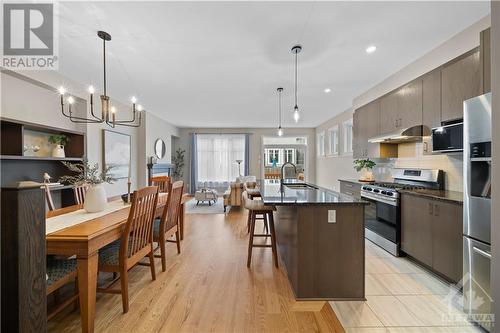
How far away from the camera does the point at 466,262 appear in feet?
6.04

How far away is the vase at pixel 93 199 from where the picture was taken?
223 centimetres

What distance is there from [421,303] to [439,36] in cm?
277

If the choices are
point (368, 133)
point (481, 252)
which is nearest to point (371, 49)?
point (368, 133)

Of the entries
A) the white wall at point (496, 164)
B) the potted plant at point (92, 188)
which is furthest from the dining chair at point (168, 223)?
the white wall at point (496, 164)

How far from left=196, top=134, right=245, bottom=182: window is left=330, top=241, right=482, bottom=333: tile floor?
6553 mm

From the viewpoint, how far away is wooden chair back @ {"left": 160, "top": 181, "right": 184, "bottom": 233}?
2551 millimetres

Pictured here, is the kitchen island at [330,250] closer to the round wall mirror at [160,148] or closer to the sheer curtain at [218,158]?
the round wall mirror at [160,148]

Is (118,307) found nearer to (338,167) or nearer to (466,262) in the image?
(466,262)

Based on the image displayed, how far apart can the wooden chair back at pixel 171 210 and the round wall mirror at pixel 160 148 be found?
161 inches

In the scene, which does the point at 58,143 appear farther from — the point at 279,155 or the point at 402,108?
the point at 279,155

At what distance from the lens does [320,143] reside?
805cm

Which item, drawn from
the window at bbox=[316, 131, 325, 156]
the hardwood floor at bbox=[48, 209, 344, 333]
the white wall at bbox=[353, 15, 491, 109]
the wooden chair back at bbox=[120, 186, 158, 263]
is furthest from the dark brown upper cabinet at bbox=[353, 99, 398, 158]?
the wooden chair back at bbox=[120, 186, 158, 263]

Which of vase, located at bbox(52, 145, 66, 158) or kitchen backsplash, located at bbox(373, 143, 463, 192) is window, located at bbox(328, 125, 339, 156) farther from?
vase, located at bbox(52, 145, 66, 158)

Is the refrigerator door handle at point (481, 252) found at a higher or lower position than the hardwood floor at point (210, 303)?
higher
